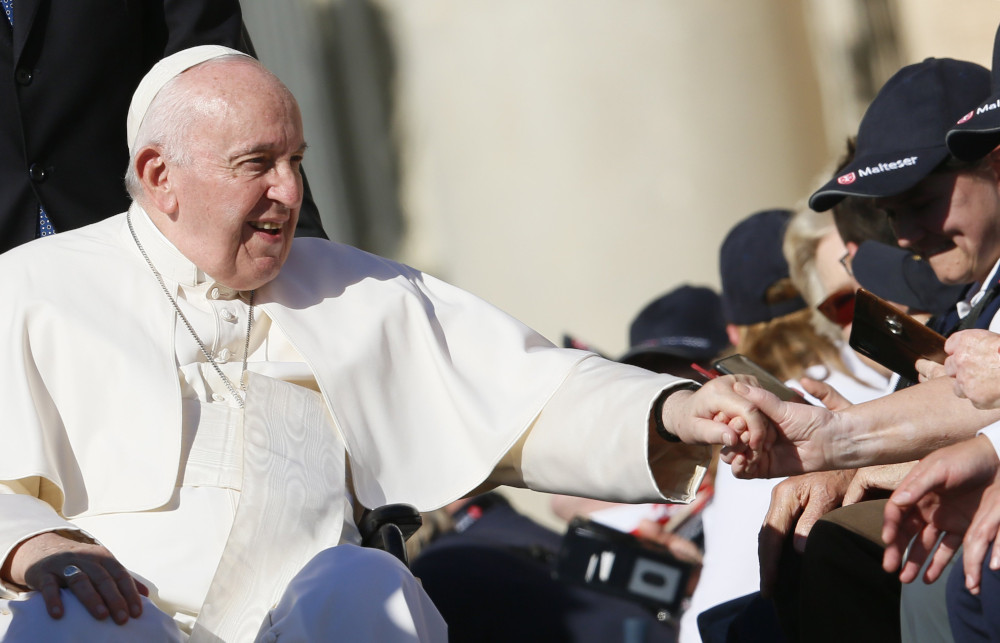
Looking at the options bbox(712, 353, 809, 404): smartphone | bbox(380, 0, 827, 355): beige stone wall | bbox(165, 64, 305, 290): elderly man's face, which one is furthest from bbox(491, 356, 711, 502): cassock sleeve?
bbox(380, 0, 827, 355): beige stone wall

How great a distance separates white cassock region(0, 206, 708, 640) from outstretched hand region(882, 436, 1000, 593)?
623 mm

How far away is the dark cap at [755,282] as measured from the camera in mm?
5395

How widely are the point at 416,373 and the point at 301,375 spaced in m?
0.34

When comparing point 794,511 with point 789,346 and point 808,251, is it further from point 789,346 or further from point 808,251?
point 808,251

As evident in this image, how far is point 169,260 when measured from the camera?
3.74 metres

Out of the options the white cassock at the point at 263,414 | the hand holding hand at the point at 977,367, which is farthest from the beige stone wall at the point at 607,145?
the hand holding hand at the point at 977,367

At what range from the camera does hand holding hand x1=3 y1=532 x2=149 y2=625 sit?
274 centimetres

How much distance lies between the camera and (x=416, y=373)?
151 inches

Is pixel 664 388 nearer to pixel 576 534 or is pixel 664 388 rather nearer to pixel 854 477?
pixel 854 477

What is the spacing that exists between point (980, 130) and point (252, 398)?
1.96m

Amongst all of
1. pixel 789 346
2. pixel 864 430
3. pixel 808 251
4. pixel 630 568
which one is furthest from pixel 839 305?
pixel 864 430

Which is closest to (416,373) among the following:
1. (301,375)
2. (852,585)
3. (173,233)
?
(301,375)

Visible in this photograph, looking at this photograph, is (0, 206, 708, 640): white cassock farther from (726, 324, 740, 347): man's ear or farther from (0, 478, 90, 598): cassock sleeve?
(726, 324, 740, 347): man's ear

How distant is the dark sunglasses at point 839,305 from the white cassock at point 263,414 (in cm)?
136
